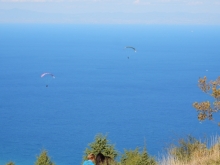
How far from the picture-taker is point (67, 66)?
298ft

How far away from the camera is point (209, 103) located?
8523mm

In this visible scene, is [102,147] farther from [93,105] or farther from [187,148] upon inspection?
[93,105]

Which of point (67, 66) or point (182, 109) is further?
point (67, 66)

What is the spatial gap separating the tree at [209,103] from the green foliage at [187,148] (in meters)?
0.74

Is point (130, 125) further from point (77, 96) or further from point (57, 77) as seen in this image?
point (57, 77)

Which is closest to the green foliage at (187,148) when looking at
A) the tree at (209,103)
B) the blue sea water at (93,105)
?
the tree at (209,103)

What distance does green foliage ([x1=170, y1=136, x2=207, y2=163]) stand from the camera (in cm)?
711

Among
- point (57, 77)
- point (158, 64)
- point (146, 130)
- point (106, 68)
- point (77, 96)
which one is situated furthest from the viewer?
point (158, 64)

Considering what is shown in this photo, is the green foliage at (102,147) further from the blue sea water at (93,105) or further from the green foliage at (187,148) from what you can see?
the blue sea water at (93,105)

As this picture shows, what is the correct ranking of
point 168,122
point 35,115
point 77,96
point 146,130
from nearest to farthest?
point 146,130
point 168,122
point 35,115
point 77,96

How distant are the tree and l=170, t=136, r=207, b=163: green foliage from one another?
0.74m

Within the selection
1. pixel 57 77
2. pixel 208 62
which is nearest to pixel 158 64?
pixel 208 62

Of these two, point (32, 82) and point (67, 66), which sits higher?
point (67, 66)

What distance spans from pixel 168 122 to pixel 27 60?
5756 cm
